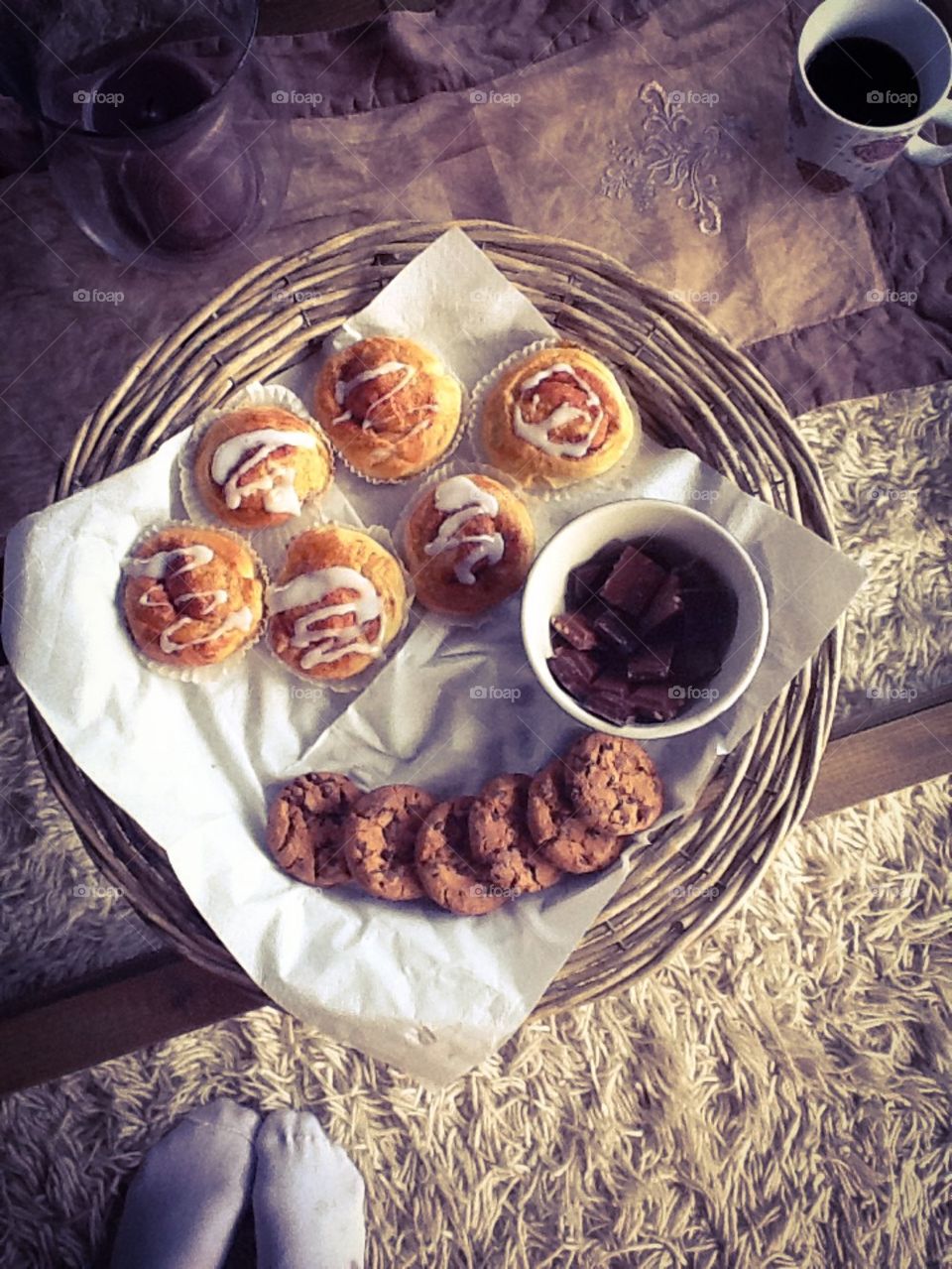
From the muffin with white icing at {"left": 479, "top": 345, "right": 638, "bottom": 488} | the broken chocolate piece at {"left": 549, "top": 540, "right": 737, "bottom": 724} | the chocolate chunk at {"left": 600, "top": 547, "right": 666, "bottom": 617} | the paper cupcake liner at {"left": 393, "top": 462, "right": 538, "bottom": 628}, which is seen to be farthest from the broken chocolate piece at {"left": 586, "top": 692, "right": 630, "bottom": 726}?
the muffin with white icing at {"left": 479, "top": 345, "right": 638, "bottom": 488}

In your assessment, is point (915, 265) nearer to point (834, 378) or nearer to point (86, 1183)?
point (834, 378)

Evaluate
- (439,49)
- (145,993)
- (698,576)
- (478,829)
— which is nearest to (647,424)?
(698,576)

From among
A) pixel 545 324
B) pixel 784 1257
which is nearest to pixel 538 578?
pixel 545 324

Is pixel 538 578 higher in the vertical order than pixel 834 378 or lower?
higher

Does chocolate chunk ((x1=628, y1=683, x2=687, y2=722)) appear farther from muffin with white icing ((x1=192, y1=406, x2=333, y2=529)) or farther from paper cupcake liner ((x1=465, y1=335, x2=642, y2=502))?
muffin with white icing ((x1=192, y1=406, x2=333, y2=529))

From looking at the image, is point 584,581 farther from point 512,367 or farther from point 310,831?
point 310,831

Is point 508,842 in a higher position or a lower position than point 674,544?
lower
